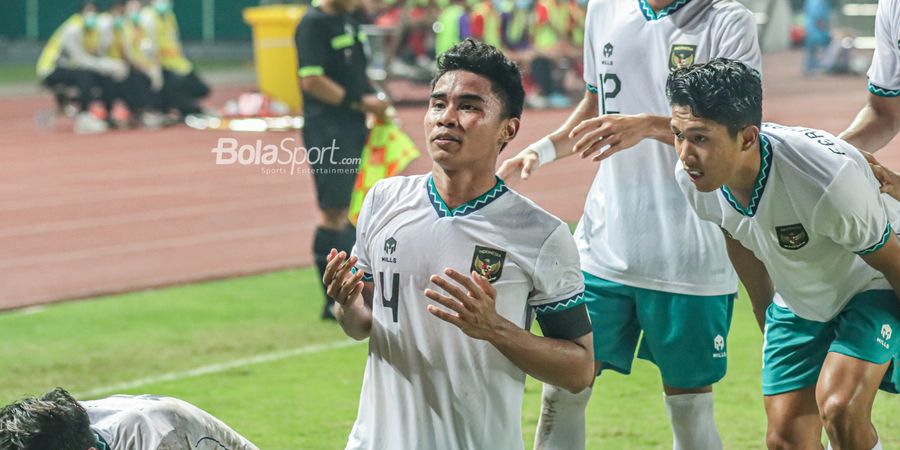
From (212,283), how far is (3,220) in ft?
12.6

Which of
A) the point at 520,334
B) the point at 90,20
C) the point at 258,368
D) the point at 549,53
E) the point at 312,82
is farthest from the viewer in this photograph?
the point at 549,53

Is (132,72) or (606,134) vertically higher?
(606,134)

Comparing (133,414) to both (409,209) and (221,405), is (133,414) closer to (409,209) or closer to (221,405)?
(409,209)

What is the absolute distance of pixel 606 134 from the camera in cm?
469

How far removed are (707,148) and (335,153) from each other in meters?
4.89

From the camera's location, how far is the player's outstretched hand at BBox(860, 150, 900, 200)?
4703 millimetres

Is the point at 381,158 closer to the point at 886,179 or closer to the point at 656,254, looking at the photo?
the point at 656,254

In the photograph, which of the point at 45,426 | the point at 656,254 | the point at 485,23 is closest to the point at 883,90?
the point at 656,254

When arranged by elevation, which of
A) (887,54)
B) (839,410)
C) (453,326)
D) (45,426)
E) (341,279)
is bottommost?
(839,410)

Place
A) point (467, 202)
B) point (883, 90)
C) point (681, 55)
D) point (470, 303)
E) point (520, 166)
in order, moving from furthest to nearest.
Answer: point (883, 90) < point (681, 55) < point (520, 166) < point (467, 202) < point (470, 303)

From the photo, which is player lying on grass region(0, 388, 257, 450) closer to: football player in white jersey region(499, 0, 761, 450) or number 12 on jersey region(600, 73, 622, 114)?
football player in white jersey region(499, 0, 761, 450)

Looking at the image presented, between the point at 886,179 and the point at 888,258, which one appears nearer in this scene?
the point at 888,258

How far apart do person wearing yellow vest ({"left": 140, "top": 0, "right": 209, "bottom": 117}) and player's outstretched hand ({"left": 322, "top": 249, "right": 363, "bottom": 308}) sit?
1865 cm

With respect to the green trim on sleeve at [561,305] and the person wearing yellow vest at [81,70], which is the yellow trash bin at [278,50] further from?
the green trim on sleeve at [561,305]
